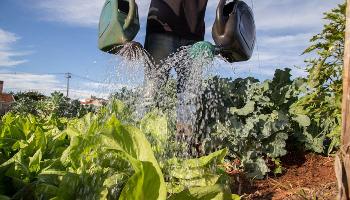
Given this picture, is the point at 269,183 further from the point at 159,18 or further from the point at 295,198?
the point at 159,18

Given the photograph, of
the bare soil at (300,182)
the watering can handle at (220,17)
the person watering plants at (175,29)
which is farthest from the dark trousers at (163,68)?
the bare soil at (300,182)

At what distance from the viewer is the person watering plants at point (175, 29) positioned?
10.4 ft

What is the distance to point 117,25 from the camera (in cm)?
315

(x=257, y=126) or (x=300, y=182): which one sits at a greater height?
(x=257, y=126)

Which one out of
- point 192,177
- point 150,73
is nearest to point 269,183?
point 150,73

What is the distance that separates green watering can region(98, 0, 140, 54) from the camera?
3139 mm

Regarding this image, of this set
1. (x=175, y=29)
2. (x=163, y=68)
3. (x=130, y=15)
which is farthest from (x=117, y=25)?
(x=175, y=29)

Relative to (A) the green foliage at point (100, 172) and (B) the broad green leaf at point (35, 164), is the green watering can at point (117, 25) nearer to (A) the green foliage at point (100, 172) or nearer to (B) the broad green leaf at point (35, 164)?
(A) the green foliage at point (100, 172)

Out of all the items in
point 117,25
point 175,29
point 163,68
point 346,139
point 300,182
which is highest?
point 175,29

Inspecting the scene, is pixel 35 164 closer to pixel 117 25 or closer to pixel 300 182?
pixel 117 25

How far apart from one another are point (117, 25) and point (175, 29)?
69 centimetres

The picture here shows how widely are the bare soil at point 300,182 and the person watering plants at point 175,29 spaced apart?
0.96 metres

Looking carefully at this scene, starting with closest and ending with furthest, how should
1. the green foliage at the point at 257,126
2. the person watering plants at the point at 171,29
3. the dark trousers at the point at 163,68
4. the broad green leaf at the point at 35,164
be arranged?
the broad green leaf at the point at 35,164 < the dark trousers at the point at 163,68 < the person watering plants at the point at 171,29 < the green foliage at the point at 257,126

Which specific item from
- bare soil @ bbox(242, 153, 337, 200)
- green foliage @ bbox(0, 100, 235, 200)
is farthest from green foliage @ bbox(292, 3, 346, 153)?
green foliage @ bbox(0, 100, 235, 200)
